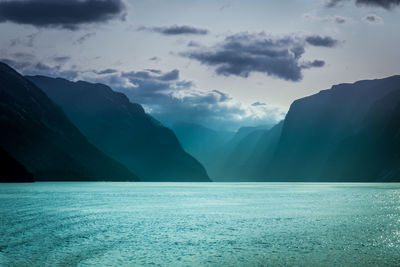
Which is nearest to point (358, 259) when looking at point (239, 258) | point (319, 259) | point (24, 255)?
point (319, 259)

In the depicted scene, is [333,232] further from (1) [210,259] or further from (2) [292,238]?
(1) [210,259]

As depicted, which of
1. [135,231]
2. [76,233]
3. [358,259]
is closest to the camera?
[358,259]

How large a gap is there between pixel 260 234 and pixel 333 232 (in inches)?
290

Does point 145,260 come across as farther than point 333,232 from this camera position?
No

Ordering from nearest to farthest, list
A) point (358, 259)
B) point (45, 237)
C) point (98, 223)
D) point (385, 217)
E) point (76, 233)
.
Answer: point (358, 259) < point (45, 237) < point (76, 233) < point (98, 223) < point (385, 217)

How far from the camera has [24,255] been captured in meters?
30.3

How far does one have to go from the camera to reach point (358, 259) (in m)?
29.2

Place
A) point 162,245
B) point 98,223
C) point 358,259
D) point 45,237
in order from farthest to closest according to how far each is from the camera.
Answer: point 98,223, point 45,237, point 162,245, point 358,259

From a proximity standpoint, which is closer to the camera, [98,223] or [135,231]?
[135,231]

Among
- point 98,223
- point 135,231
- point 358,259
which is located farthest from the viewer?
point 98,223

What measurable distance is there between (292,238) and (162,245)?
11711mm

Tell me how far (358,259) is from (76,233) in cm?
2588

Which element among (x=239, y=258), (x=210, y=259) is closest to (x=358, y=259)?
(x=239, y=258)

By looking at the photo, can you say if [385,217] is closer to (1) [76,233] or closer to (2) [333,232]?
(2) [333,232]
